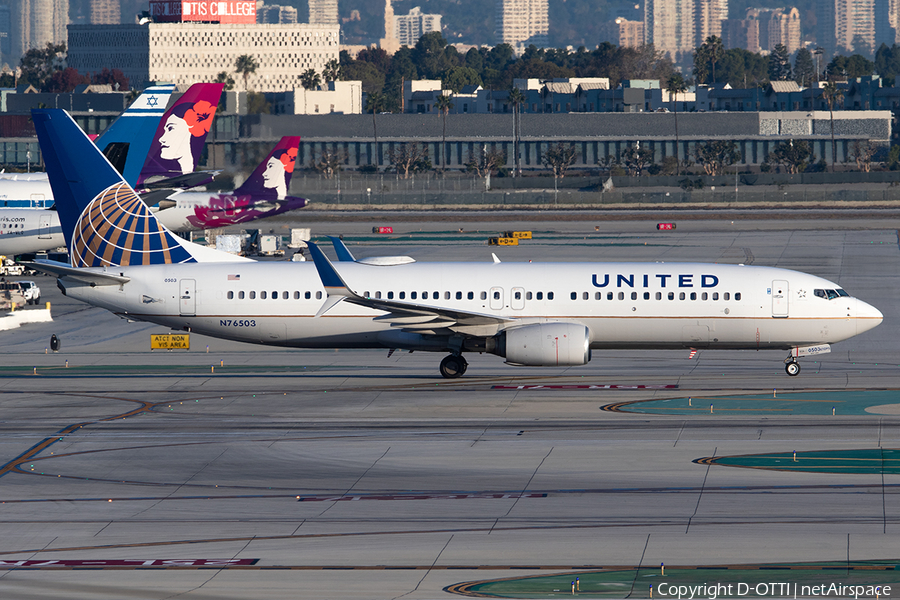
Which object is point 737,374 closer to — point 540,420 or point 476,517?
point 540,420

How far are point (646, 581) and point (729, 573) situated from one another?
161 cm

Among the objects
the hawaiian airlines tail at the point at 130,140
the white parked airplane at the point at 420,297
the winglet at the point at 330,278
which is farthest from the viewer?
the hawaiian airlines tail at the point at 130,140

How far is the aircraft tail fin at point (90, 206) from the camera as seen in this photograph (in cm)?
4603

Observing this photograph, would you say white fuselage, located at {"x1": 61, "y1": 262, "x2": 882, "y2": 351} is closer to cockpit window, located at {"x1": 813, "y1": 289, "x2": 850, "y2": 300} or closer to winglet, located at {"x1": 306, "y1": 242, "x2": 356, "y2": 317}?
cockpit window, located at {"x1": 813, "y1": 289, "x2": 850, "y2": 300}

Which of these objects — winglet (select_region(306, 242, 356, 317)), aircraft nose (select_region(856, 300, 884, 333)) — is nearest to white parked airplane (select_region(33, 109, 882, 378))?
aircraft nose (select_region(856, 300, 884, 333))

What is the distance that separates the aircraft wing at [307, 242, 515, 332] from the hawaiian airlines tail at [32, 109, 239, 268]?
7.66 metres

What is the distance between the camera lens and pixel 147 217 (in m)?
46.6

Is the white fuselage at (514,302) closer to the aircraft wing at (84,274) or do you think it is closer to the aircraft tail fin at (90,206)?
the aircraft wing at (84,274)

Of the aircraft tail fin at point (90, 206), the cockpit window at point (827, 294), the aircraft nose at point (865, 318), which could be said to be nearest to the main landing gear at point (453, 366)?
the aircraft tail fin at point (90, 206)

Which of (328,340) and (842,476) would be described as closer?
(842,476)

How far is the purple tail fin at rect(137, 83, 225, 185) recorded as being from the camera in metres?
82.4

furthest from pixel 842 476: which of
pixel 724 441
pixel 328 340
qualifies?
pixel 328 340

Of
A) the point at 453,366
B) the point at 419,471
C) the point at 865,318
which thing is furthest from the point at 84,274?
the point at 865,318

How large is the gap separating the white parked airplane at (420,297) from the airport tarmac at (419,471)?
1836mm
